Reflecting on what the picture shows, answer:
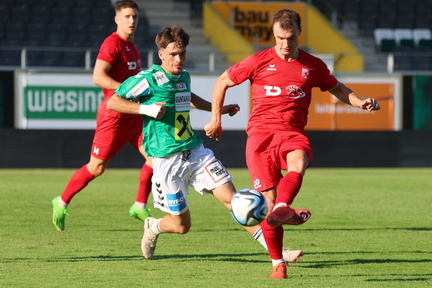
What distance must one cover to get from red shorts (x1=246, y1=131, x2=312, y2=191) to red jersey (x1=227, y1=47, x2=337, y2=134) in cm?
8

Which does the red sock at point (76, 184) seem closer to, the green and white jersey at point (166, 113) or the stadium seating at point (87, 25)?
the green and white jersey at point (166, 113)

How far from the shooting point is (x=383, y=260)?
7883mm

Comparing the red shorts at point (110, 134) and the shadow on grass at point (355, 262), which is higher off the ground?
the red shorts at point (110, 134)

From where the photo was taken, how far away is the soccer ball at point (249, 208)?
639 cm

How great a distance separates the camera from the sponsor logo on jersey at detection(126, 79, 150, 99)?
7355 millimetres

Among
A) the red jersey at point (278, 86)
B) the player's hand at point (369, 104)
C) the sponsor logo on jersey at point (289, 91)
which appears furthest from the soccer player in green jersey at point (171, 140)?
A: the player's hand at point (369, 104)

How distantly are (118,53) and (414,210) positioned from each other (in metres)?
5.10

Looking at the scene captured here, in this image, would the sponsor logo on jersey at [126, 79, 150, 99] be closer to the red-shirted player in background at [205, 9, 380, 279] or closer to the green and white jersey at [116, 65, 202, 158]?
the green and white jersey at [116, 65, 202, 158]

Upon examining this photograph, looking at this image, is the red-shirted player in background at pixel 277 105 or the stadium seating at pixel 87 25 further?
the stadium seating at pixel 87 25

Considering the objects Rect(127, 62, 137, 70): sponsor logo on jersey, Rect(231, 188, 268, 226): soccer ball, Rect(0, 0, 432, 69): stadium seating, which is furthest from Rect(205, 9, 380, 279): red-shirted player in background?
Rect(0, 0, 432, 69): stadium seating

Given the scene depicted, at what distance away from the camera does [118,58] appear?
9805 millimetres

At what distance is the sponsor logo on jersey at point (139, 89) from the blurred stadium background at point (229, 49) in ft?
47.7

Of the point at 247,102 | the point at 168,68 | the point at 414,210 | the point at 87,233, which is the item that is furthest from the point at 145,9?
the point at 168,68

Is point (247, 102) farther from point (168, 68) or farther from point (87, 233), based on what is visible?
point (168, 68)
